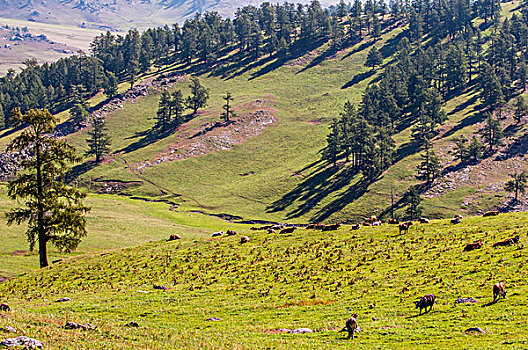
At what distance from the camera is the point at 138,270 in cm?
4247

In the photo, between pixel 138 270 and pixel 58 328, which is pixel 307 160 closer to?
pixel 138 270

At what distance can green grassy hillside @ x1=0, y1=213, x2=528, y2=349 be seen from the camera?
2142 centimetres

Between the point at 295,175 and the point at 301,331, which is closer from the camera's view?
the point at 301,331

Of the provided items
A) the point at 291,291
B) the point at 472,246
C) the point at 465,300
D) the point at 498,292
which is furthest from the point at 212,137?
the point at 498,292

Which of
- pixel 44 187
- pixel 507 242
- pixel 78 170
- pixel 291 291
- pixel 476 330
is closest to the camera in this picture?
pixel 476 330

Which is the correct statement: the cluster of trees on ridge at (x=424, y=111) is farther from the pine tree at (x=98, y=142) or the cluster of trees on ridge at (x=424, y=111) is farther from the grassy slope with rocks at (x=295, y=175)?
the pine tree at (x=98, y=142)

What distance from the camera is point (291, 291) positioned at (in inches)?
1273

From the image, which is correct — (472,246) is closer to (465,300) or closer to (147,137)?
(465,300)

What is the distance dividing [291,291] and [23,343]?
749 inches

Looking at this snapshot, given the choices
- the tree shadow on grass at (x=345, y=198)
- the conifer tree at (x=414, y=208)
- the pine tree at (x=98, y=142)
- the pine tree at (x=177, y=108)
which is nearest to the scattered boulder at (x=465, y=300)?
the conifer tree at (x=414, y=208)

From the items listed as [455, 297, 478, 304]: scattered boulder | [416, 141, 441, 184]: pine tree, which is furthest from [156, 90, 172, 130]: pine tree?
[455, 297, 478, 304]: scattered boulder

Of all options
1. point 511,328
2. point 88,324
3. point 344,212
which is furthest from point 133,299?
point 344,212

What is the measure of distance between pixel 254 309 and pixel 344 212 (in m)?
99.8

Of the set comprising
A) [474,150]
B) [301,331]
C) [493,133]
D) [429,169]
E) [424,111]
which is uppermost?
[301,331]
